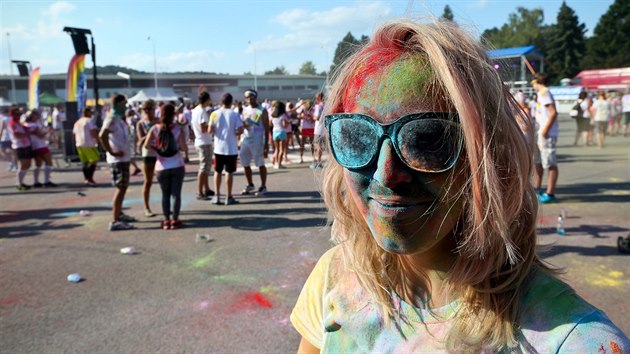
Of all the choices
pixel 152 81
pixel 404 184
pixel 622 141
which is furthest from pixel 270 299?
pixel 152 81

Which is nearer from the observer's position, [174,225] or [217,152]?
[174,225]

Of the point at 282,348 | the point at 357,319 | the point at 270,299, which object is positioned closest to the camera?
the point at 357,319

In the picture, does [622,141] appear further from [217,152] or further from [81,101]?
[81,101]

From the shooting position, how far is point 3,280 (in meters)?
4.72

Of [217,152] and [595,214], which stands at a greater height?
[217,152]

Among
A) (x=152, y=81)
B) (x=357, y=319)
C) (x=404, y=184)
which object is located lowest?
(x=357, y=319)

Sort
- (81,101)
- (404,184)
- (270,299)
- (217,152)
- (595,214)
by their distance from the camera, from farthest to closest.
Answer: (81,101)
(217,152)
(595,214)
(270,299)
(404,184)

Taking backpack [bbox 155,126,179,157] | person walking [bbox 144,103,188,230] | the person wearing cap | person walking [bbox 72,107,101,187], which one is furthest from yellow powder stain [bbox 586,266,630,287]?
person walking [bbox 72,107,101,187]

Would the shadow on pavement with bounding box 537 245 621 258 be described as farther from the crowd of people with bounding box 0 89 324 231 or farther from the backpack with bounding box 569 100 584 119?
→ the backpack with bounding box 569 100 584 119

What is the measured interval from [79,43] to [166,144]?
10.4 m

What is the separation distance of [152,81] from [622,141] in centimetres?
8572

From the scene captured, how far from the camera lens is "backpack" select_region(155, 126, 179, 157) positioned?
20.6 ft

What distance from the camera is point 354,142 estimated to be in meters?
1.08

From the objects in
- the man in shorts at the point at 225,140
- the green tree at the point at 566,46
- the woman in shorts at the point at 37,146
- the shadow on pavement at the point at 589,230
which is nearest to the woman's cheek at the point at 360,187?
the shadow on pavement at the point at 589,230
